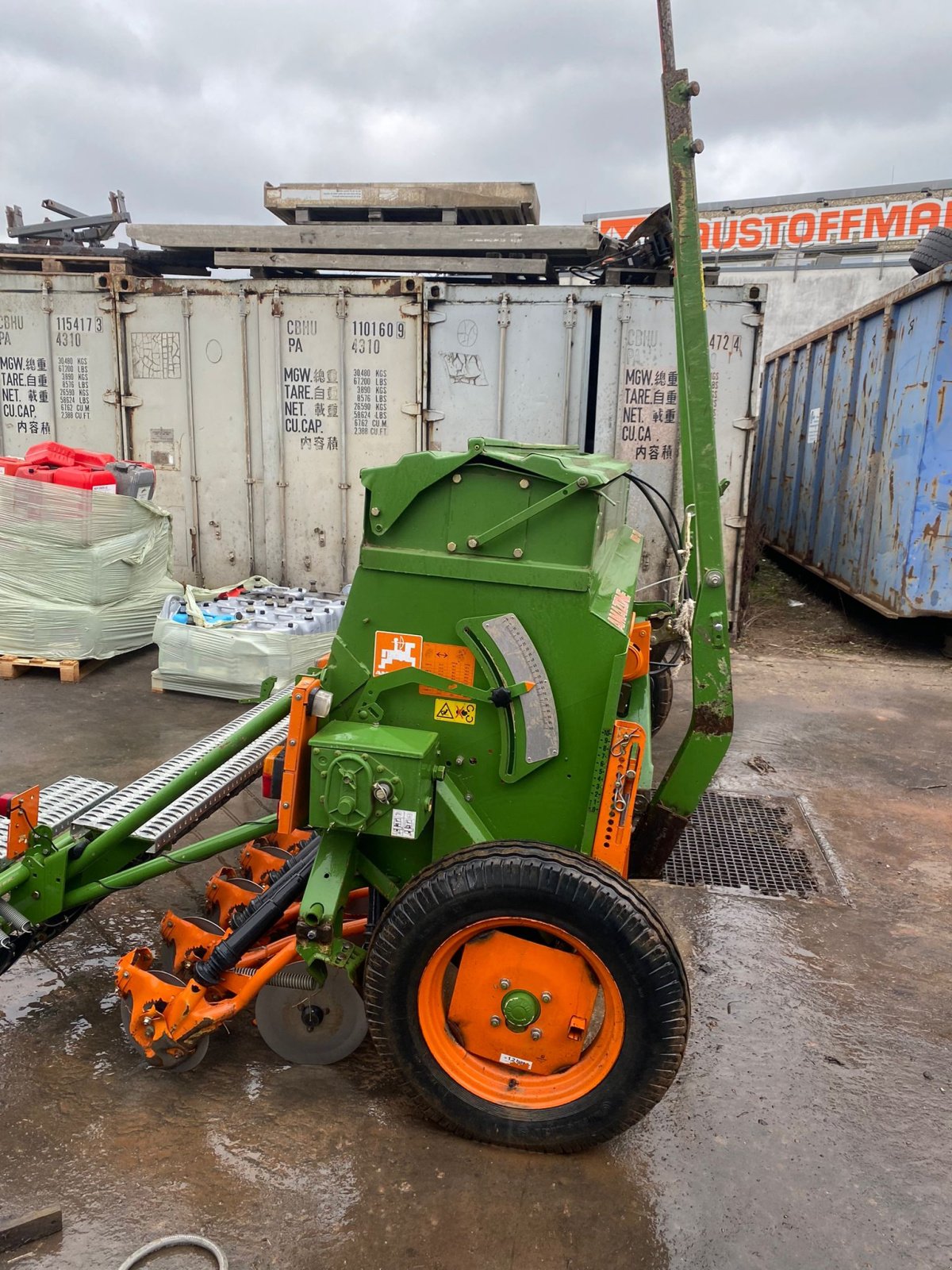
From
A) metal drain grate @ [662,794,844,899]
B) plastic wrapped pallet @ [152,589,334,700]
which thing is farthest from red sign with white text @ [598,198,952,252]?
metal drain grate @ [662,794,844,899]

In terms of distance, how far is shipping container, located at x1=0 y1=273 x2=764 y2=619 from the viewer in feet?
23.8

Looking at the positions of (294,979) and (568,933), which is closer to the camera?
(568,933)

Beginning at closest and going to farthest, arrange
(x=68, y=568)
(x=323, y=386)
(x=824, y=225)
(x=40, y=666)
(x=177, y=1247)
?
(x=177, y=1247)
(x=68, y=568)
(x=40, y=666)
(x=323, y=386)
(x=824, y=225)

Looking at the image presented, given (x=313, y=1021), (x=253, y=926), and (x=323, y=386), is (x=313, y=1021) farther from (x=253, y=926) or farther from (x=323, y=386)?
(x=323, y=386)

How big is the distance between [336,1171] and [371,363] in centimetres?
647

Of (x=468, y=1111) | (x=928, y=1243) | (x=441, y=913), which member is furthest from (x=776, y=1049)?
(x=441, y=913)

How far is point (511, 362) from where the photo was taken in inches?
290

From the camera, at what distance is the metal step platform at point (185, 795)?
279cm

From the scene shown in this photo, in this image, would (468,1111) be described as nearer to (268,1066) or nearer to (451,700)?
(268,1066)

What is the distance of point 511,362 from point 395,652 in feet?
17.7

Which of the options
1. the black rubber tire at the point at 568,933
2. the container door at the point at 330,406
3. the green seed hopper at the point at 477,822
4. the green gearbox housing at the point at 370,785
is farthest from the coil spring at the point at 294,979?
the container door at the point at 330,406

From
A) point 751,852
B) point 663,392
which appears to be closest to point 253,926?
point 751,852

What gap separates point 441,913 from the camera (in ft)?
7.25

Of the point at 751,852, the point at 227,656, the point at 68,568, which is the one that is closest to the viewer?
the point at 751,852
